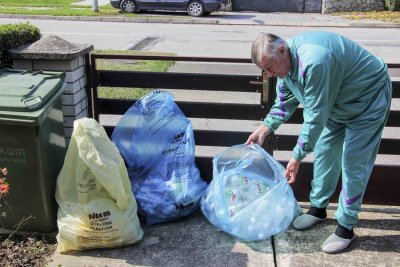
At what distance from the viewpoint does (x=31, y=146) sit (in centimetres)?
288

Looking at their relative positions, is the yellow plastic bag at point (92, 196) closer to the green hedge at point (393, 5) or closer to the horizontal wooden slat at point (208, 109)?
the horizontal wooden slat at point (208, 109)

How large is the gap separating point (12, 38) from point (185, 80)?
131 cm

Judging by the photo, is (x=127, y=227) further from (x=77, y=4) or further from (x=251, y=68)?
(x=77, y=4)

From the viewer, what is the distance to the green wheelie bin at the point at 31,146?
282cm

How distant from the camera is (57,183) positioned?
302cm

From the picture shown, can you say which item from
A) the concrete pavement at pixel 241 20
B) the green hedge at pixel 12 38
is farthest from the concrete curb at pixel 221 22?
the green hedge at pixel 12 38

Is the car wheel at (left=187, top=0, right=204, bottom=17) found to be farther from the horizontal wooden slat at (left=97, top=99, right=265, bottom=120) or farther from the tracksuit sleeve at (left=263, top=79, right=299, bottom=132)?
the tracksuit sleeve at (left=263, top=79, right=299, bottom=132)

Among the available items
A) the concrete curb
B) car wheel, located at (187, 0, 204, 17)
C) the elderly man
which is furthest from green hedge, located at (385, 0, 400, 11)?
the elderly man

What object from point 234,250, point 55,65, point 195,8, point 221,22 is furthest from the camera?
point 195,8

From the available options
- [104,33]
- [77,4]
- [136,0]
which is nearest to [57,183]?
[104,33]

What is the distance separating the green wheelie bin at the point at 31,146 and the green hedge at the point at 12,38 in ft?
0.91

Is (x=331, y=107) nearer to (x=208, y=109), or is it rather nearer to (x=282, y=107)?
(x=282, y=107)

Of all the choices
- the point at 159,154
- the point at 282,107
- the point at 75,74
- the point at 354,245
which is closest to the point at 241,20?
the point at 75,74

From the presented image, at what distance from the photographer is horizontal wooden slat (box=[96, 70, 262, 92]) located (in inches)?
139
